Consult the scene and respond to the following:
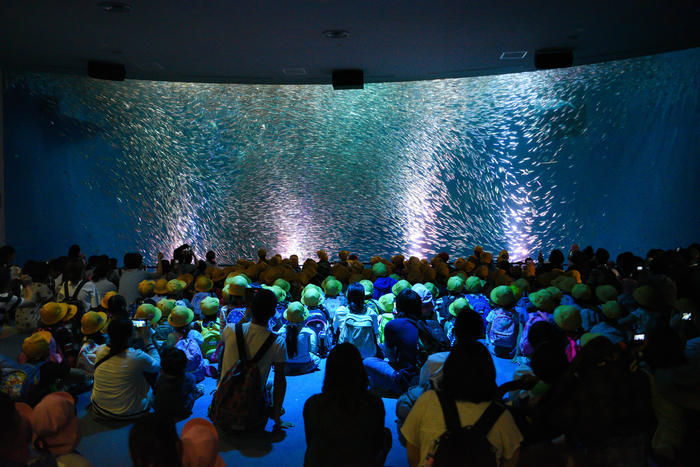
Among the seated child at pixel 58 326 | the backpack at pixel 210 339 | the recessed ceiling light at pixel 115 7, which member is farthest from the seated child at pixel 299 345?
the recessed ceiling light at pixel 115 7

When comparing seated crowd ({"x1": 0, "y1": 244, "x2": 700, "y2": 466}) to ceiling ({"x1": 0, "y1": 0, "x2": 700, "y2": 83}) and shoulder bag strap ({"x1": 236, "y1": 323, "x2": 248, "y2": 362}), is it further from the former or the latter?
ceiling ({"x1": 0, "y1": 0, "x2": 700, "y2": 83})

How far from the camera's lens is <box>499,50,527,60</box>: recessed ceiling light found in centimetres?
895

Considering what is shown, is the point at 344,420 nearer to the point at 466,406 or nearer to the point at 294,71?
the point at 466,406

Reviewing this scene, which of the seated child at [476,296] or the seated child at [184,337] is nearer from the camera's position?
the seated child at [184,337]

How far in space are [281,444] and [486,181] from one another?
9.52m

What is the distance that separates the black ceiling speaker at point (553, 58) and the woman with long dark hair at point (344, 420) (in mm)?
7754

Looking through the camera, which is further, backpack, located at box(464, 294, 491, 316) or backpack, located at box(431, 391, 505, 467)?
backpack, located at box(464, 294, 491, 316)

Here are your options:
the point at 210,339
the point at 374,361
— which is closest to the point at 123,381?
the point at 210,339

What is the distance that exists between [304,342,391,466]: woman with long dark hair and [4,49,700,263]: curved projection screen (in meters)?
10.1

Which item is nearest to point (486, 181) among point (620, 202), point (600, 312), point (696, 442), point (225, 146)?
point (620, 202)

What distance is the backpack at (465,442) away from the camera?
240 centimetres

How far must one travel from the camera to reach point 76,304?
5.88 meters

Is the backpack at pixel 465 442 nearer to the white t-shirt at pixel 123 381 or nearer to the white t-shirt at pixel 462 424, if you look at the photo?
the white t-shirt at pixel 462 424

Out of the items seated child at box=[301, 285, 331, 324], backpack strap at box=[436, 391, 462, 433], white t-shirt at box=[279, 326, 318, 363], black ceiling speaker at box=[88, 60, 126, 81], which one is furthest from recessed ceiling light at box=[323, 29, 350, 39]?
backpack strap at box=[436, 391, 462, 433]
